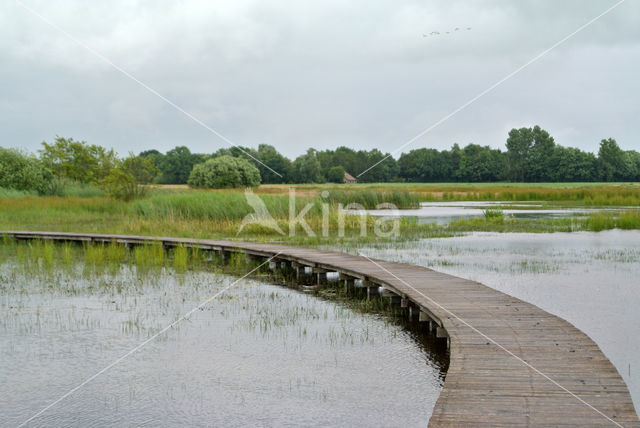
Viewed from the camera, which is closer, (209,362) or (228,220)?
(209,362)

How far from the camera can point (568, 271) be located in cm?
1428

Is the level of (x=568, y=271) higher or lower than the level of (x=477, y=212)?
lower

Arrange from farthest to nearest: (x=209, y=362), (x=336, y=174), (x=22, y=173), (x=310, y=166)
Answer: (x=336, y=174) < (x=310, y=166) < (x=22, y=173) < (x=209, y=362)

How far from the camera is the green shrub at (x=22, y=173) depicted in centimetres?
4009

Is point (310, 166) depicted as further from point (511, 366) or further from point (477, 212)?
point (511, 366)

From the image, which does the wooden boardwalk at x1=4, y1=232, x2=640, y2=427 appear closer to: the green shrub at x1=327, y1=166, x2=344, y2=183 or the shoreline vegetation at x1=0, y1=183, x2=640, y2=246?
the shoreline vegetation at x1=0, y1=183, x2=640, y2=246

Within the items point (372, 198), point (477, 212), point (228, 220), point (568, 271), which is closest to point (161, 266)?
point (228, 220)

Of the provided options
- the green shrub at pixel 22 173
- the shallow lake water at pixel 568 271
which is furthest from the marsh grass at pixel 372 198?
the green shrub at pixel 22 173

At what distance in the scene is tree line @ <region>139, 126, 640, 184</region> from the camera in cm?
9219

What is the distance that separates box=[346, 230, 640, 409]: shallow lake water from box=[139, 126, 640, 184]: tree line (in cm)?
6835

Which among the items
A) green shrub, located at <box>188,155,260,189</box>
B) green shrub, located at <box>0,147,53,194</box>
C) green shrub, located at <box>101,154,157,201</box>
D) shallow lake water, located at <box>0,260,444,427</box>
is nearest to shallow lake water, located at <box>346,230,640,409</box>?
shallow lake water, located at <box>0,260,444,427</box>

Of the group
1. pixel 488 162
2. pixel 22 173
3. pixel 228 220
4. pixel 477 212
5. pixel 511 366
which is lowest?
pixel 511 366

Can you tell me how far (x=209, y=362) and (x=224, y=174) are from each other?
5116 cm

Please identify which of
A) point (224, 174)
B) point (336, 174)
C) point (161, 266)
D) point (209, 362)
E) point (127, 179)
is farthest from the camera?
point (336, 174)
